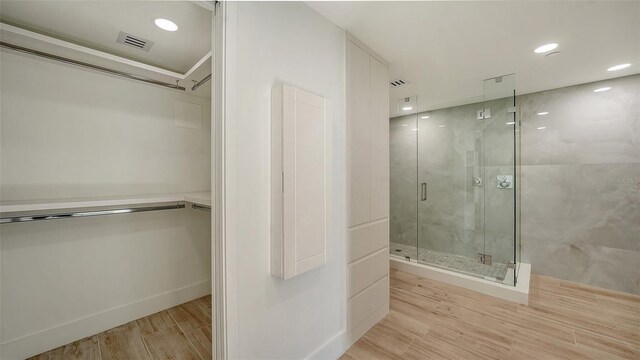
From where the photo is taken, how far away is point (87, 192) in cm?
193

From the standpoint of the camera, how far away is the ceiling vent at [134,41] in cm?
178

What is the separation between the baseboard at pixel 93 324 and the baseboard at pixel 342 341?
5.12 feet

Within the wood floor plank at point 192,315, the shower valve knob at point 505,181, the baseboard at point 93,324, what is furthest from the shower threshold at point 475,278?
the baseboard at point 93,324

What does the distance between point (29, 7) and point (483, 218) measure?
177 inches

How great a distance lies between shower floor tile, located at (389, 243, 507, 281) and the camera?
2938 mm

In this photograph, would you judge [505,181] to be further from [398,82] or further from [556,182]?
[398,82]

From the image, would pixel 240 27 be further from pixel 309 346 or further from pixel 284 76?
pixel 309 346

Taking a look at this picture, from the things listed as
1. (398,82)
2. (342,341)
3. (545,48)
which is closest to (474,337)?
(342,341)

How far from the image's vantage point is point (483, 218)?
3070 millimetres

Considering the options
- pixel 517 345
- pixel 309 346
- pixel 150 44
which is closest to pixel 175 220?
pixel 150 44

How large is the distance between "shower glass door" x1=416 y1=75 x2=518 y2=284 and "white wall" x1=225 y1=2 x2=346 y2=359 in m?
2.38

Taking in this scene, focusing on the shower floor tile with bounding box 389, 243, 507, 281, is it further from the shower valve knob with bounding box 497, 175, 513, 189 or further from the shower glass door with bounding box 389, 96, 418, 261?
the shower valve knob with bounding box 497, 175, 513, 189

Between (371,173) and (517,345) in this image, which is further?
(371,173)

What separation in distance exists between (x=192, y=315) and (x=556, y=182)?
4.64m
